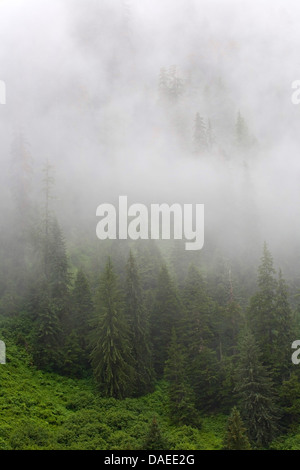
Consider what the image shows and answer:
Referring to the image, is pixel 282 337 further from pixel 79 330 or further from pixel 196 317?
pixel 79 330

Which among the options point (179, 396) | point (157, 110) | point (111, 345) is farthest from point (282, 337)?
point (157, 110)

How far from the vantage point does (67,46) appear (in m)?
118

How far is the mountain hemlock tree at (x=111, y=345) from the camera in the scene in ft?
125

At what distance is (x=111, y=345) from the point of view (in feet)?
126

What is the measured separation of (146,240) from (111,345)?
25154mm

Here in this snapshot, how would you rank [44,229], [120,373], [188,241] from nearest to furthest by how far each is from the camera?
[120,373] → [44,229] → [188,241]

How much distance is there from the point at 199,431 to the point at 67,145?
7309 centimetres

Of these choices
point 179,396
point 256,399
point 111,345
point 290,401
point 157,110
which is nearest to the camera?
point 256,399

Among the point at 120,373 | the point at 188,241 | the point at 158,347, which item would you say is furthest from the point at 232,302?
the point at 188,241

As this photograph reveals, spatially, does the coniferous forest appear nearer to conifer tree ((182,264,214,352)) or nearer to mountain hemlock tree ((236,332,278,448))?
mountain hemlock tree ((236,332,278,448))

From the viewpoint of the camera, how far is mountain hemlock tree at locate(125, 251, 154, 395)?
4184 centimetres

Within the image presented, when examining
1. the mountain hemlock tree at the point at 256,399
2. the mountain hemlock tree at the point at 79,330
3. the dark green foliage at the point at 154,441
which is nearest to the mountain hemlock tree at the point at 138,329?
the mountain hemlock tree at the point at 79,330

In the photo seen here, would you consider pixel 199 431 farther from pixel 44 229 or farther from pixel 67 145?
pixel 67 145

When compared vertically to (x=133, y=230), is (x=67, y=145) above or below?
above
